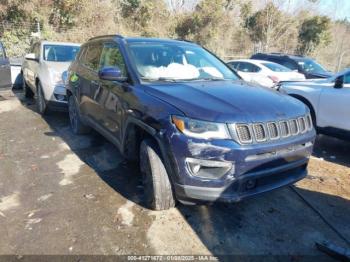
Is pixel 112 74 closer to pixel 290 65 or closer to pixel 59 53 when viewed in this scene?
pixel 59 53

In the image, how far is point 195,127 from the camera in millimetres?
2961

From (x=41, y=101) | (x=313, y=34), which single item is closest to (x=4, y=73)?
(x=41, y=101)

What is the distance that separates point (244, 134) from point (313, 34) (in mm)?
26484

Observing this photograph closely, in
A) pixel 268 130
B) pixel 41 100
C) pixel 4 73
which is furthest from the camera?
pixel 4 73

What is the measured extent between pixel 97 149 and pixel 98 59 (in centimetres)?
149

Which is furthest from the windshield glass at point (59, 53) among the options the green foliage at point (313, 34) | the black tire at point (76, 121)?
the green foliage at point (313, 34)

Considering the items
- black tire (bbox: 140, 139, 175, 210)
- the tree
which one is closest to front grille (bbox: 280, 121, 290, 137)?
black tire (bbox: 140, 139, 175, 210)

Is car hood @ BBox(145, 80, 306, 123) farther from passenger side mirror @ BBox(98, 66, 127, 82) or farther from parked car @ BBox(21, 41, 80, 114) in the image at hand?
parked car @ BBox(21, 41, 80, 114)

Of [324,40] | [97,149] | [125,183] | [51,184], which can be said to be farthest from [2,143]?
[324,40]

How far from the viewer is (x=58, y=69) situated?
7.21 m

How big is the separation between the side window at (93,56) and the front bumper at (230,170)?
8.19ft

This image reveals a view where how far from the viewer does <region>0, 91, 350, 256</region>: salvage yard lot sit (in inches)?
122

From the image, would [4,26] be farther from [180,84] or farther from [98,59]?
[180,84]

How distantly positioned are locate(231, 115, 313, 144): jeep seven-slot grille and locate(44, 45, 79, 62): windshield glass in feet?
19.6
